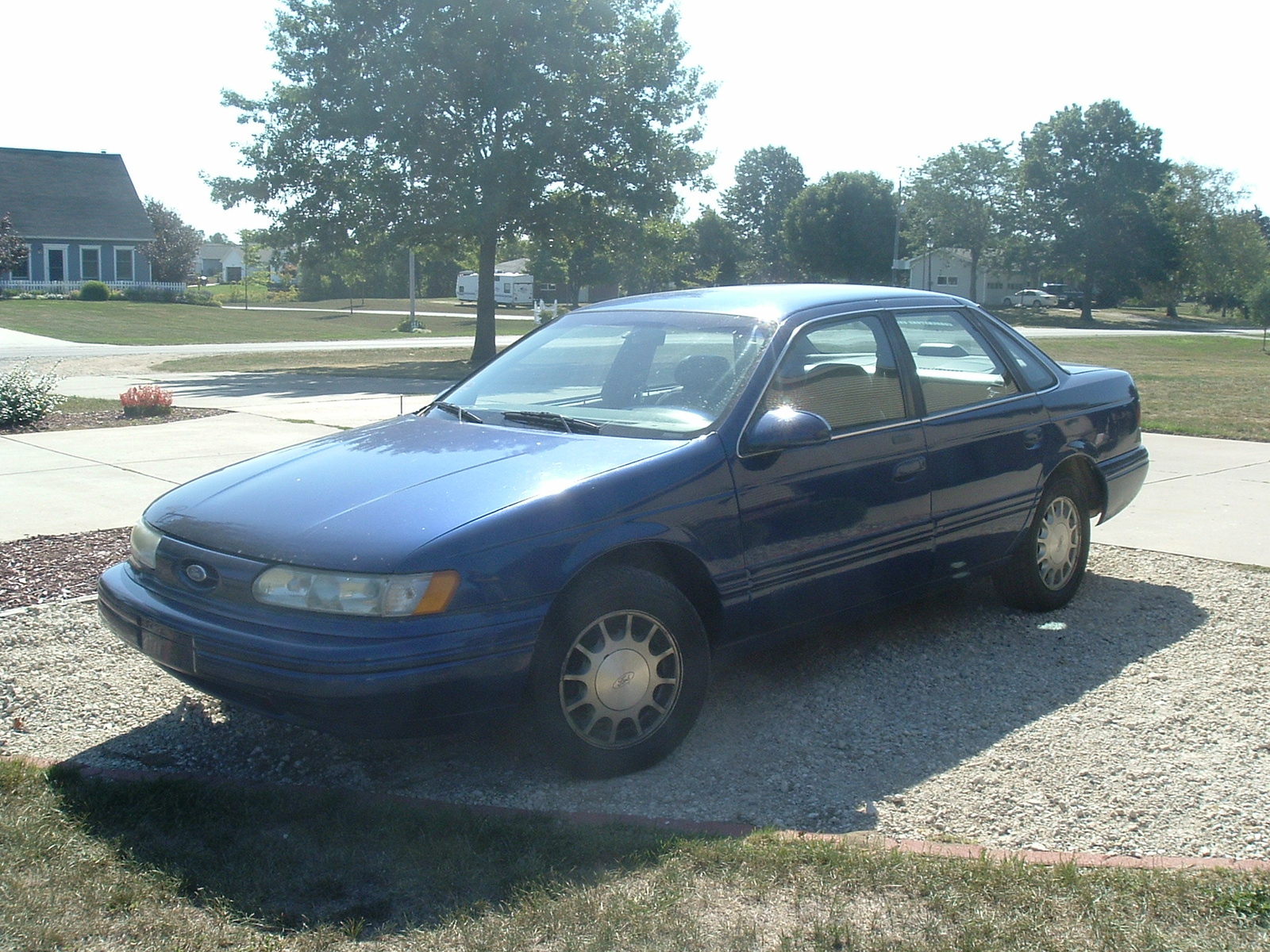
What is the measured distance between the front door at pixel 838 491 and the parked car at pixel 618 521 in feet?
0.04

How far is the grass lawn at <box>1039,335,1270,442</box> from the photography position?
13484 mm

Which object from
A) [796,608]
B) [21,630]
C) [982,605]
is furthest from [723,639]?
[21,630]

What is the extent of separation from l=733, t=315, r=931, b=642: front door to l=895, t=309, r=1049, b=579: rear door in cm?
15

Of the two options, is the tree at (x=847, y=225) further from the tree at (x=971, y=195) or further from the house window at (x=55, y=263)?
the house window at (x=55, y=263)

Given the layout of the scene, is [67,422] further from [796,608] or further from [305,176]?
[305,176]

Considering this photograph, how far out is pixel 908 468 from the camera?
4992 mm

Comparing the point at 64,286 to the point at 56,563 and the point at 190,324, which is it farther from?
→ the point at 56,563

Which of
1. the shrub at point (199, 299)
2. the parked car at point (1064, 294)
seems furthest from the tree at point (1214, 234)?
the shrub at point (199, 299)

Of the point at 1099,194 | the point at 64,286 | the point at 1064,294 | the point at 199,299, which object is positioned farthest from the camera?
the point at 1064,294

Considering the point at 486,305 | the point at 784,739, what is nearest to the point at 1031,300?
the point at 486,305

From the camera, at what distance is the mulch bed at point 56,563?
19.4 ft

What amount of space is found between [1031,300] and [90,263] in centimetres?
5992

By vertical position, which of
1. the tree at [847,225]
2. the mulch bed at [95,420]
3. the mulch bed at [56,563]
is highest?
the tree at [847,225]

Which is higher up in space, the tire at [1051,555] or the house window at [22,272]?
the house window at [22,272]
